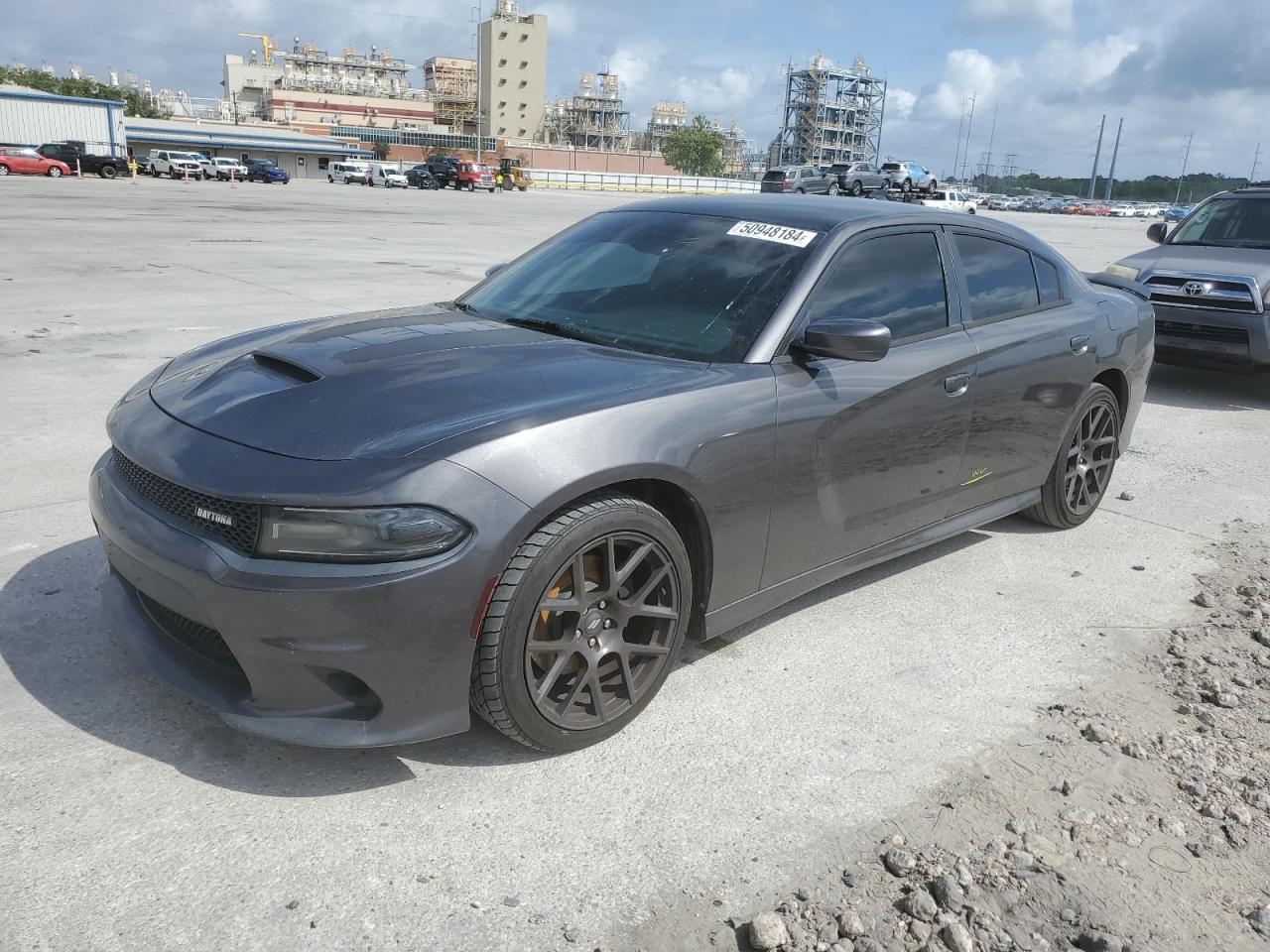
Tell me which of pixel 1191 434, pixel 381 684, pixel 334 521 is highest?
pixel 334 521

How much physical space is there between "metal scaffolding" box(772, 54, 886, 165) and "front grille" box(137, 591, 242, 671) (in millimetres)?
149897

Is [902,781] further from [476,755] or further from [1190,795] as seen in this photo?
[476,755]

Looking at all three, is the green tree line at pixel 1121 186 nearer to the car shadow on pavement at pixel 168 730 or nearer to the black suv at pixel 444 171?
the black suv at pixel 444 171

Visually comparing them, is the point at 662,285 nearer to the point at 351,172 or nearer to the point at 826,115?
the point at 351,172

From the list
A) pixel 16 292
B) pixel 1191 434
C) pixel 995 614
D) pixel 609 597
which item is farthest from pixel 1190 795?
pixel 16 292

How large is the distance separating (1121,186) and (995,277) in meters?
177

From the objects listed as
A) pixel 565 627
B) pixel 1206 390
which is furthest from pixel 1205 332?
pixel 565 627

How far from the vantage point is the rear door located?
4.16m

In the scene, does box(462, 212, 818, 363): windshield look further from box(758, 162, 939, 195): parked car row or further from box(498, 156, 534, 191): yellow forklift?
box(498, 156, 534, 191): yellow forklift

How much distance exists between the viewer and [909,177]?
179 ft

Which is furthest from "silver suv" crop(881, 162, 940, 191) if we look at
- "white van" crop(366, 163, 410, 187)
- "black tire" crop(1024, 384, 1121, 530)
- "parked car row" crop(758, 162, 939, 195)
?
"black tire" crop(1024, 384, 1121, 530)

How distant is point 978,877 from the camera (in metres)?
2.50

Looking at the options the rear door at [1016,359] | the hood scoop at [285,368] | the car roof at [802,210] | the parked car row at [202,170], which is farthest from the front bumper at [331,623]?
the parked car row at [202,170]

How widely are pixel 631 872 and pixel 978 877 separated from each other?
86 centimetres
